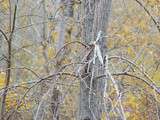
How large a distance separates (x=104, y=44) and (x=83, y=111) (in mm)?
560

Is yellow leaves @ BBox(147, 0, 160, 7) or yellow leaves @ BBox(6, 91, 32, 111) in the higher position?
yellow leaves @ BBox(147, 0, 160, 7)

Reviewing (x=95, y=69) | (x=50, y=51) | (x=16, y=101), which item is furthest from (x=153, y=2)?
(x=95, y=69)

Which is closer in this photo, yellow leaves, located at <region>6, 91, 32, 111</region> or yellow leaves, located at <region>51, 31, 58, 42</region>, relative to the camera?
yellow leaves, located at <region>6, 91, 32, 111</region>

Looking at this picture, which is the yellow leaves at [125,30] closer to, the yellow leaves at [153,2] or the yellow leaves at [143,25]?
the yellow leaves at [143,25]

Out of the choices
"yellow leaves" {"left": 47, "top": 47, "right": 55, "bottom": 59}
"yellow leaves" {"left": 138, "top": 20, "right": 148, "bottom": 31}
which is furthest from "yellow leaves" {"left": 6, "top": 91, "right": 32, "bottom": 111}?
"yellow leaves" {"left": 138, "top": 20, "right": 148, "bottom": 31}

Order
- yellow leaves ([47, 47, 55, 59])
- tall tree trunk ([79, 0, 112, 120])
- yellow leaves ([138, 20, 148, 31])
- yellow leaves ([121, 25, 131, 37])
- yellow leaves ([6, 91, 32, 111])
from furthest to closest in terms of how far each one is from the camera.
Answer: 1. yellow leaves ([138, 20, 148, 31])
2. yellow leaves ([121, 25, 131, 37])
3. yellow leaves ([47, 47, 55, 59])
4. yellow leaves ([6, 91, 32, 111])
5. tall tree trunk ([79, 0, 112, 120])

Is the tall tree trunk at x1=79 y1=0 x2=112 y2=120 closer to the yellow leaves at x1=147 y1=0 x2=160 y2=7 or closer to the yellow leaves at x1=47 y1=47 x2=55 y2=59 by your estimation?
the yellow leaves at x1=47 y1=47 x2=55 y2=59

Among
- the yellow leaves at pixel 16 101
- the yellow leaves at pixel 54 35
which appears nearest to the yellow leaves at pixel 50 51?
the yellow leaves at pixel 54 35

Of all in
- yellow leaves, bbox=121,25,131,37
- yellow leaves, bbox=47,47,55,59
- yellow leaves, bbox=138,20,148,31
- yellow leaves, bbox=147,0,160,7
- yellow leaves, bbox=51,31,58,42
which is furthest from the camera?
yellow leaves, bbox=138,20,148,31

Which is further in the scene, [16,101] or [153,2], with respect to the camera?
[153,2]

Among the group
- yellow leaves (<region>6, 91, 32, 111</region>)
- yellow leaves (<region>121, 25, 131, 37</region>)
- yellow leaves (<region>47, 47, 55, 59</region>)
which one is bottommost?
yellow leaves (<region>6, 91, 32, 111</region>)

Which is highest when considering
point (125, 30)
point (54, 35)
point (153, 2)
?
point (125, 30)

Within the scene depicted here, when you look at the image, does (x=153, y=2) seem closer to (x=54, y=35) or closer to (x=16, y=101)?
(x=54, y=35)

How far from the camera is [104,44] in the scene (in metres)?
3.49
